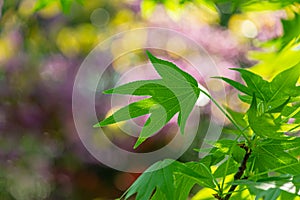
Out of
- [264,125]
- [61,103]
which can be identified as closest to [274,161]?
[264,125]

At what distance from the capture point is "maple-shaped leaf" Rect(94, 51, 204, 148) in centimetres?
50

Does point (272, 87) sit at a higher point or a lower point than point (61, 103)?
higher

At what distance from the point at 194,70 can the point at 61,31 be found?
594 mm

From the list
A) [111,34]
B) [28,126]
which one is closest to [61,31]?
[111,34]

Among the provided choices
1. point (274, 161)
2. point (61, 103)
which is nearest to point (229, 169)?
point (274, 161)

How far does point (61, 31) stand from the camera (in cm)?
193

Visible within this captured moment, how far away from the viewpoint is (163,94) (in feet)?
1.65

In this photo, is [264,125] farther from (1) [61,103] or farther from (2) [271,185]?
(1) [61,103]

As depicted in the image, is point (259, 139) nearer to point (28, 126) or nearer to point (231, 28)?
point (28, 126)

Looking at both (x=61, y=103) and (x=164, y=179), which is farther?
(x=61, y=103)

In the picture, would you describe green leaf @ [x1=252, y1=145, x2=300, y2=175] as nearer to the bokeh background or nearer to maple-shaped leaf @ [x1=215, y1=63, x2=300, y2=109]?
maple-shaped leaf @ [x1=215, y1=63, x2=300, y2=109]

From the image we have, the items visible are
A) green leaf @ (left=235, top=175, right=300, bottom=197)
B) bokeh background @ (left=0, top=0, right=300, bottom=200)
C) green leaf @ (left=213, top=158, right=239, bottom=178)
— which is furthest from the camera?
bokeh background @ (left=0, top=0, right=300, bottom=200)

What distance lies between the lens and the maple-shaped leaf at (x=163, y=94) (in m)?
0.50

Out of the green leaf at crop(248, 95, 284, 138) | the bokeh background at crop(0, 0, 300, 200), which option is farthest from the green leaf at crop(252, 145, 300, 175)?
the bokeh background at crop(0, 0, 300, 200)
